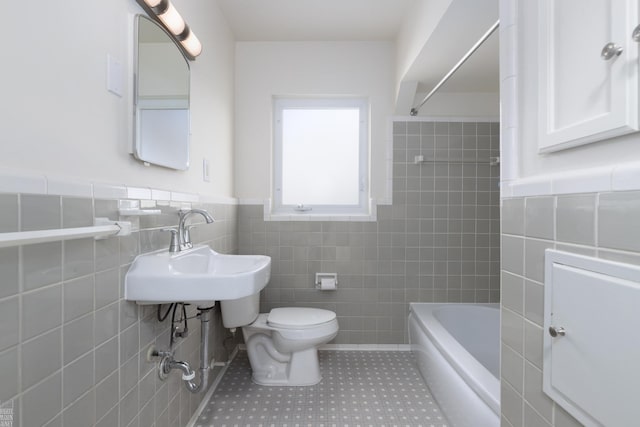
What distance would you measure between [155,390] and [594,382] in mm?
1418

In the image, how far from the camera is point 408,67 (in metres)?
2.00

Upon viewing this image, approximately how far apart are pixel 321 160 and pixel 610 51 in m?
2.03

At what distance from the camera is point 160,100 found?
4.11 ft

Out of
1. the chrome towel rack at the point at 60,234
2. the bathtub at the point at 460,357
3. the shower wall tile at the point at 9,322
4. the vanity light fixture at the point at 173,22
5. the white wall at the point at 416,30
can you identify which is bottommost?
the bathtub at the point at 460,357

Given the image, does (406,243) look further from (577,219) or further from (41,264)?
(41,264)

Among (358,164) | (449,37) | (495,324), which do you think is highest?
(449,37)

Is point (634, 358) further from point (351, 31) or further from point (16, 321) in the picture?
point (351, 31)

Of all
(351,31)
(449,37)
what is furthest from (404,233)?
(351,31)

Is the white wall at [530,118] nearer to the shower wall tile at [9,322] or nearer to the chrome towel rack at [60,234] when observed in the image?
the chrome towel rack at [60,234]

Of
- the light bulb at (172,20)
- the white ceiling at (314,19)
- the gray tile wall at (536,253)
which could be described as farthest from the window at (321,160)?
the gray tile wall at (536,253)

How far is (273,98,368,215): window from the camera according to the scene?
99.7 inches

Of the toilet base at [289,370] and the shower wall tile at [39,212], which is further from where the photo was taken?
the toilet base at [289,370]

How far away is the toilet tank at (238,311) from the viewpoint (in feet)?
5.79

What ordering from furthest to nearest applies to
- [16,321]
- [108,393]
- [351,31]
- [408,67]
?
[351,31]
[408,67]
[108,393]
[16,321]
